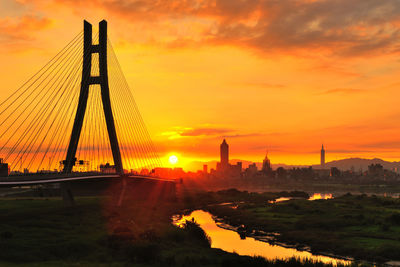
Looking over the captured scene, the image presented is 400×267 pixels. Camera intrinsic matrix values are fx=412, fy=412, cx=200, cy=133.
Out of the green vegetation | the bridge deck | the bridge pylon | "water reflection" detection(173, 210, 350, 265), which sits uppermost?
the bridge pylon

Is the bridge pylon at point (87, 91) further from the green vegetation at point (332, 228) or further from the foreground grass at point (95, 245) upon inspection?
the green vegetation at point (332, 228)

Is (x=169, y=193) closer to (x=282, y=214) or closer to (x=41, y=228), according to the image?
(x=282, y=214)

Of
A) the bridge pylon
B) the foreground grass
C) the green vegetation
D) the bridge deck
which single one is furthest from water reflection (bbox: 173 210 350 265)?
the bridge pylon

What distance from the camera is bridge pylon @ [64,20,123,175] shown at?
63.4 meters

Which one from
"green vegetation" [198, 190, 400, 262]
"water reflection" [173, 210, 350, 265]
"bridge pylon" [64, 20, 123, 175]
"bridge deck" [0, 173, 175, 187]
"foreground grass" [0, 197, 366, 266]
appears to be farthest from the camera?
"bridge pylon" [64, 20, 123, 175]

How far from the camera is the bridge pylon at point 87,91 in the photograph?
208 feet

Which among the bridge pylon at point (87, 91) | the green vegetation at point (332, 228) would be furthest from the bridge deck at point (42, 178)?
the green vegetation at point (332, 228)

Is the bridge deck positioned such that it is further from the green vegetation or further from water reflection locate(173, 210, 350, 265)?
the green vegetation

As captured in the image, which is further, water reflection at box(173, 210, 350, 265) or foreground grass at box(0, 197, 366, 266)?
water reflection at box(173, 210, 350, 265)

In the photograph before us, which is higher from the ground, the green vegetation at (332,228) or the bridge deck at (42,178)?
the bridge deck at (42,178)

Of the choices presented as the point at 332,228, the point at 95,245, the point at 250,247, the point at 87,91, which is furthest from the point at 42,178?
the point at 332,228

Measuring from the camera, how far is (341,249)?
50.5m

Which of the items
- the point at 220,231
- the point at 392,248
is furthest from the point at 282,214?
the point at 392,248

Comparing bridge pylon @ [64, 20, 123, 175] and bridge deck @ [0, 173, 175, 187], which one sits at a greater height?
bridge pylon @ [64, 20, 123, 175]
